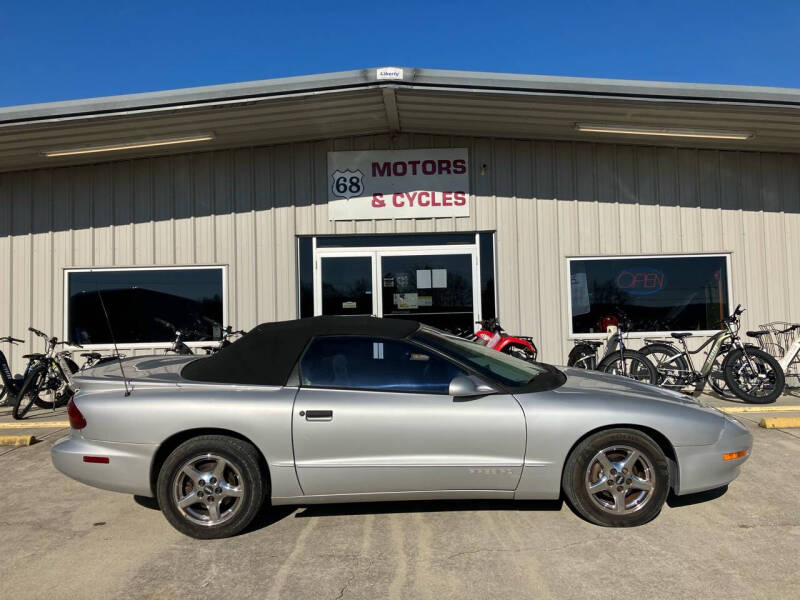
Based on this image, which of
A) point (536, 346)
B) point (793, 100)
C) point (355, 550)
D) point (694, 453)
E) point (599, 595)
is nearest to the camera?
point (599, 595)

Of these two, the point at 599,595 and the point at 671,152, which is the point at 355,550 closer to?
the point at 599,595

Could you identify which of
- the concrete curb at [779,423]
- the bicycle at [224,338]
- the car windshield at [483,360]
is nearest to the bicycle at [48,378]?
the bicycle at [224,338]

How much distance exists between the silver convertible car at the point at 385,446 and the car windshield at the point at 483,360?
9 cm

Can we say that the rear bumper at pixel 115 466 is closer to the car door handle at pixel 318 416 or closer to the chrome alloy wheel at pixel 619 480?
the car door handle at pixel 318 416

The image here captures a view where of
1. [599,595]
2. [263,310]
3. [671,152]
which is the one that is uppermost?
[671,152]

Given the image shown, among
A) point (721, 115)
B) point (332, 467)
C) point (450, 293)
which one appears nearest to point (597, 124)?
point (721, 115)

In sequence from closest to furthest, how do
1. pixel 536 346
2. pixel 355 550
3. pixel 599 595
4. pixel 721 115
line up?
pixel 599 595 < pixel 355 550 < pixel 721 115 < pixel 536 346

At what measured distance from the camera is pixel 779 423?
6035 mm

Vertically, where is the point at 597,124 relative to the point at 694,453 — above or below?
above

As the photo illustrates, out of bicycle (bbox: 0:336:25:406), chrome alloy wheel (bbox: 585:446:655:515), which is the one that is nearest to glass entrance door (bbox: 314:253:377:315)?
bicycle (bbox: 0:336:25:406)

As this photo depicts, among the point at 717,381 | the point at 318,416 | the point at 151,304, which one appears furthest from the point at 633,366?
the point at 151,304

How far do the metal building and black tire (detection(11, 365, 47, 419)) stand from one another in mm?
1236

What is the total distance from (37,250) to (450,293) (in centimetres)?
661

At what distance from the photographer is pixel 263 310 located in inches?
341
